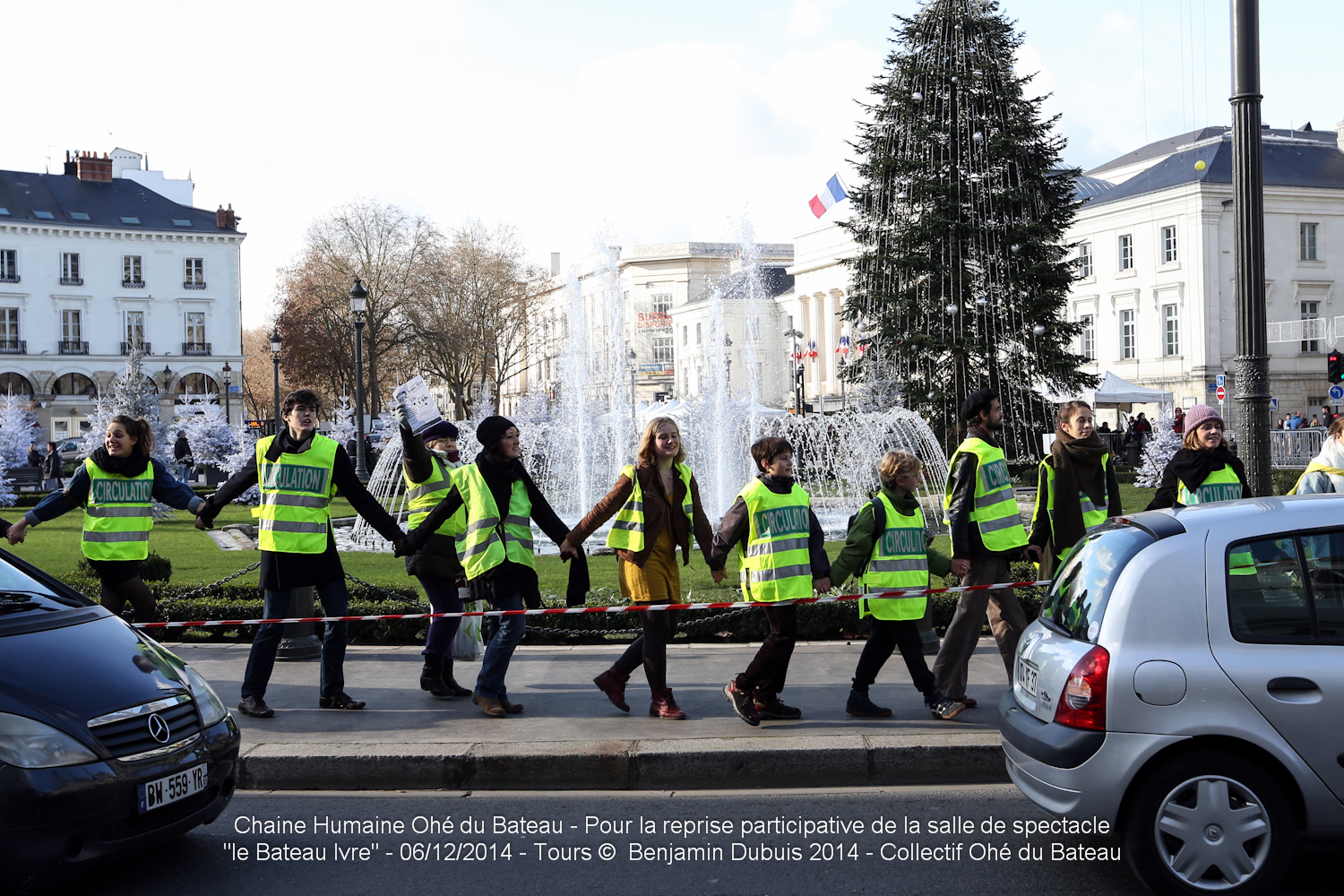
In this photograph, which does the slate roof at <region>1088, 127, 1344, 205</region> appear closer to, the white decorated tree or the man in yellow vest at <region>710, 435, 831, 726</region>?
the white decorated tree

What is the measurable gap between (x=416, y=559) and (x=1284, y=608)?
16.4 ft

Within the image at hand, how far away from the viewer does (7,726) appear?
403 cm

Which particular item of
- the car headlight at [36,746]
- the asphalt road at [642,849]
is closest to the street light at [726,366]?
the asphalt road at [642,849]

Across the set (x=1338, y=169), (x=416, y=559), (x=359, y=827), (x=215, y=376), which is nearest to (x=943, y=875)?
(x=359, y=827)

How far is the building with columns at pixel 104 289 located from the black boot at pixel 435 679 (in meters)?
64.8

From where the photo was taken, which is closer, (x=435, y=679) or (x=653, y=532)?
(x=653, y=532)

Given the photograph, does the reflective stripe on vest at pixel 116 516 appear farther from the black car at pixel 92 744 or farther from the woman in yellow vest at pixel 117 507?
the black car at pixel 92 744

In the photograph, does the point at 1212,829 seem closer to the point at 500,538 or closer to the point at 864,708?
the point at 864,708

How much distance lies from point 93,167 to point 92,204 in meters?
3.28

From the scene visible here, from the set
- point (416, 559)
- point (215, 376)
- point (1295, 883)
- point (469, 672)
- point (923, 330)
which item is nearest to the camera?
point (1295, 883)

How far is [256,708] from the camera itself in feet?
22.2

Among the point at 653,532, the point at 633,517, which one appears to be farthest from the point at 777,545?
the point at 633,517

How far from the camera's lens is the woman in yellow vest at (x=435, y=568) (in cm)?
738

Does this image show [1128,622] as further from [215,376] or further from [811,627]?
[215,376]
